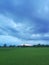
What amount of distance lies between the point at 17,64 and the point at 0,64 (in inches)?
58.9

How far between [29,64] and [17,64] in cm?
104

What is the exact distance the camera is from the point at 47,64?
38.5 ft

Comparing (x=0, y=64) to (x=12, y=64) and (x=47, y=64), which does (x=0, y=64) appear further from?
(x=47, y=64)

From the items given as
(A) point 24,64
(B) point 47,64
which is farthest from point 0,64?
(B) point 47,64

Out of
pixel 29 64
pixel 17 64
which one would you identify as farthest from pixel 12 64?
pixel 29 64

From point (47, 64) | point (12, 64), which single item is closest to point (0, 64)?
point (12, 64)

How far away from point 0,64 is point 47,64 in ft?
13.3

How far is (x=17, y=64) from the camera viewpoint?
12.0m

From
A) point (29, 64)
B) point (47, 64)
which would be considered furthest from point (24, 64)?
point (47, 64)

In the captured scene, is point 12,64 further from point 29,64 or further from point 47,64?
point 47,64

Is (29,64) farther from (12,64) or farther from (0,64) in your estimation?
(0,64)

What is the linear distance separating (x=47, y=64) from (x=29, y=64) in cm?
153

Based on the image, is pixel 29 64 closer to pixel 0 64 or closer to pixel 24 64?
pixel 24 64

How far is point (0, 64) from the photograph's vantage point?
1217 centimetres
